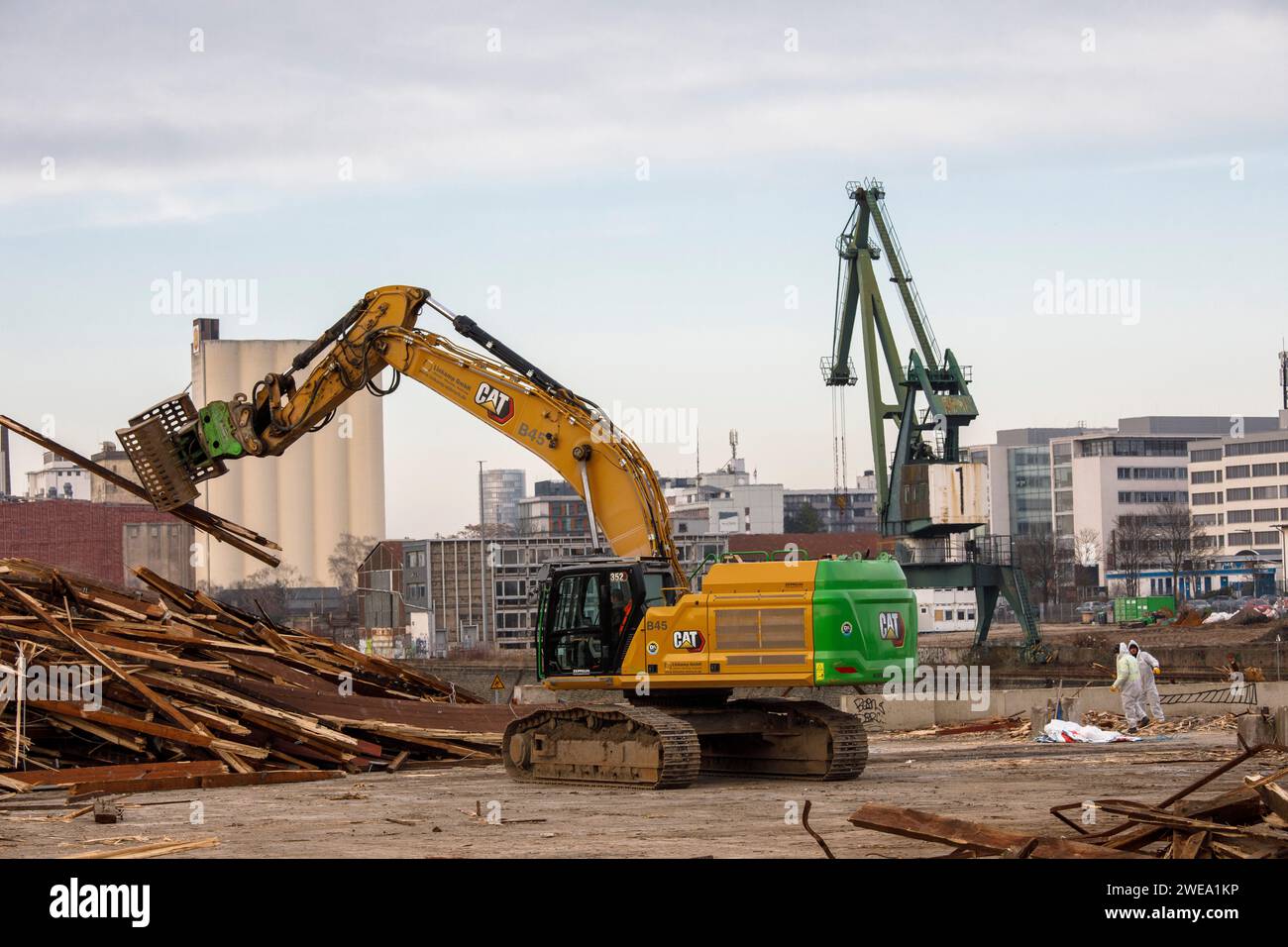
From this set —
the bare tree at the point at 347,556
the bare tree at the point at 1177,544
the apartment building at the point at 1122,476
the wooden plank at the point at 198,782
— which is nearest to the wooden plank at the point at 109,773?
the wooden plank at the point at 198,782

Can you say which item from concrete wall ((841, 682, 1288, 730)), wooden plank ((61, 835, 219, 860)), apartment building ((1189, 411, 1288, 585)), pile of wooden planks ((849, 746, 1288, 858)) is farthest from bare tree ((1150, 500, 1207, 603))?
wooden plank ((61, 835, 219, 860))

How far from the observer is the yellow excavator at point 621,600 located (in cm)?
1691

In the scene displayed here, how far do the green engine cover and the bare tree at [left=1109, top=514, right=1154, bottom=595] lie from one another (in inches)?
3522

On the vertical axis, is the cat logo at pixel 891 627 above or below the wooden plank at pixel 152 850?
above

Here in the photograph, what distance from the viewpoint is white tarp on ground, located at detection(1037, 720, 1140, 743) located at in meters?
24.2

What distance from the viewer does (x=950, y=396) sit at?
61.9m

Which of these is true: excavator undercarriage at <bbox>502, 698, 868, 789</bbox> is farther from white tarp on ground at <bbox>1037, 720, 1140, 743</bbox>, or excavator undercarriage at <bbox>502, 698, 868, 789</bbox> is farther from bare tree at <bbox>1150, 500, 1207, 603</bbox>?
bare tree at <bbox>1150, 500, 1207, 603</bbox>

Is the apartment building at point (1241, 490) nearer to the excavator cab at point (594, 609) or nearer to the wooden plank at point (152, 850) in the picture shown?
the excavator cab at point (594, 609)

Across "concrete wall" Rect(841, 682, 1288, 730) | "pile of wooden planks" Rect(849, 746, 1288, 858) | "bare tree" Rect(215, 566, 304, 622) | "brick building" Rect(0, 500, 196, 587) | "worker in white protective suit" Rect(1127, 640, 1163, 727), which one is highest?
"brick building" Rect(0, 500, 196, 587)

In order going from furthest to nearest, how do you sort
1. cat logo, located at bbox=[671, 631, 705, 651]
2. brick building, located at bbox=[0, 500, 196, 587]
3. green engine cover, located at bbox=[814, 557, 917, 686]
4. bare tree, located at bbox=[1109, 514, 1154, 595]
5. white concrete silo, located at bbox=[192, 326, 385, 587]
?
white concrete silo, located at bbox=[192, 326, 385, 587]
bare tree, located at bbox=[1109, 514, 1154, 595]
brick building, located at bbox=[0, 500, 196, 587]
cat logo, located at bbox=[671, 631, 705, 651]
green engine cover, located at bbox=[814, 557, 917, 686]

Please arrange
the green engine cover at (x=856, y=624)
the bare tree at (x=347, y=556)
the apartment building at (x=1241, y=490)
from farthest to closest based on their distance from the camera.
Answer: the apartment building at (x=1241, y=490) → the bare tree at (x=347, y=556) → the green engine cover at (x=856, y=624)

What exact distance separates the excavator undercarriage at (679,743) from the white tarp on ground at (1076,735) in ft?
23.3

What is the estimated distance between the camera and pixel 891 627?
56.3ft
